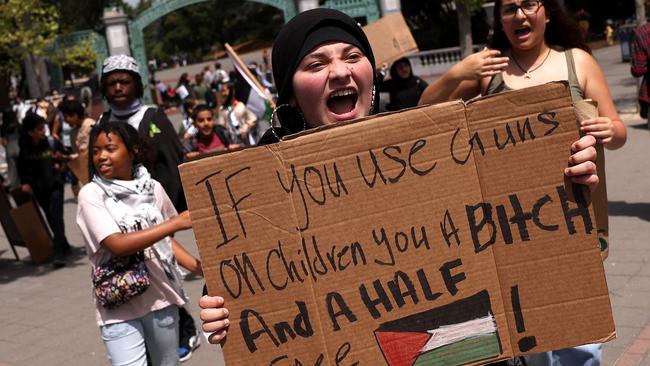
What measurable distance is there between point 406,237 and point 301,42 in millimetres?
657

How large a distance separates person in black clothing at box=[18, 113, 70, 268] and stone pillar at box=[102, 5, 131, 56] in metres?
19.4

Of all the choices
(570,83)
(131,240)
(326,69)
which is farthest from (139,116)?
(326,69)

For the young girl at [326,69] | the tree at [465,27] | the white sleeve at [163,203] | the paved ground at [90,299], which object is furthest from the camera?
the tree at [465,27]

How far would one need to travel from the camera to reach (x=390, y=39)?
768 centimetres

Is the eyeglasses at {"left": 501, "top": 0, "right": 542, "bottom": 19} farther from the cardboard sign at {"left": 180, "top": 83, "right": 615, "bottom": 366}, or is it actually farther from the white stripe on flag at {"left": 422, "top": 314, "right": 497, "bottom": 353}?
the white stripe on flag at {"left": 422, "top": 314, "right": 497, "bottom": 353}

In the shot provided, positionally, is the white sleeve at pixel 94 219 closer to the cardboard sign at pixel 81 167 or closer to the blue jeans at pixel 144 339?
the blue jeans at pixel 144 339

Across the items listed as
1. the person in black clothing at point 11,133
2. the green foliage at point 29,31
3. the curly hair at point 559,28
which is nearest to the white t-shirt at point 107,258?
the curly hair at point 559,28

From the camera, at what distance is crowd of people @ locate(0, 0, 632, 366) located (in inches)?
90.5

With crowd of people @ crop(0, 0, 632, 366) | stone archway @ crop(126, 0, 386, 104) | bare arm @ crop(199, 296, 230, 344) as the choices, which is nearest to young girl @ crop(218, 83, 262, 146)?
crowd of people @ crop(0, 0, 632, 366)

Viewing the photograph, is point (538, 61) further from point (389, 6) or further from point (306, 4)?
point (389, 6)

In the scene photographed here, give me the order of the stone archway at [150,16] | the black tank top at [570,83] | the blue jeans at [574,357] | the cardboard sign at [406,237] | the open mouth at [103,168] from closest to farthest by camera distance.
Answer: the cardboard sign at [406,237]
the blue jeans at [574,357]
the black tank top at [570,83]
the open mouth at [103,168]
the stone archway at [150,16]

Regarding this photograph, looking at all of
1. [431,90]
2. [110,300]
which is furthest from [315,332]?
[110,300]

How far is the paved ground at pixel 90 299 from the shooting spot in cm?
524

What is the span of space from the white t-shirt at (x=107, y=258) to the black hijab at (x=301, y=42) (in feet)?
5.18
